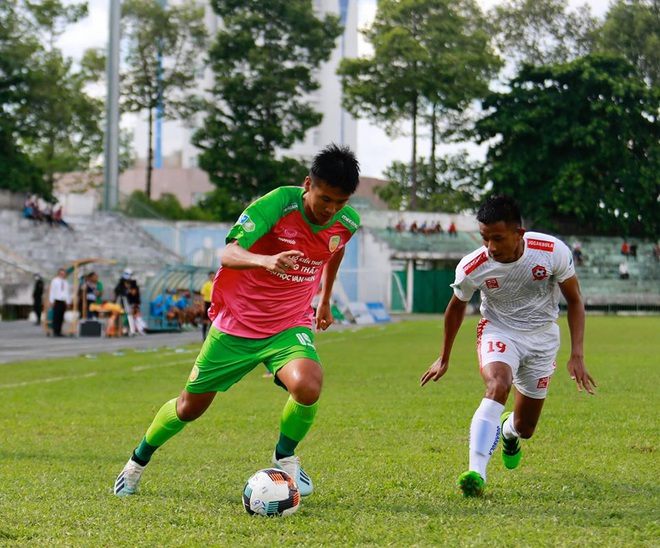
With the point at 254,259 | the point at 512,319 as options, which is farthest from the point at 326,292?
the point at 254,259

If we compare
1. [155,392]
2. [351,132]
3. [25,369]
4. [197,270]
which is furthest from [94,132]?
[155,392]

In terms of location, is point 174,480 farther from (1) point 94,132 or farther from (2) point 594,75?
(2) point 594,75

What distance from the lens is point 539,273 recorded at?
6844mm

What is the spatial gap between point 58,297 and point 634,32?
5195cm

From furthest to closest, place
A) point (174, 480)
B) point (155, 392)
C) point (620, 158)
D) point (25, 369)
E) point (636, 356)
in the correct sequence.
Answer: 1. point (620, 158)
2. point (636, 356)
3. point (25, 369)
4. point (155, 392)
5. point (174, 480)

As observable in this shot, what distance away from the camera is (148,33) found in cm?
6112

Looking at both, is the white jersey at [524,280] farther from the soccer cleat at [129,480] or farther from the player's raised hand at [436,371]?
the soccer cleat at [129,480]

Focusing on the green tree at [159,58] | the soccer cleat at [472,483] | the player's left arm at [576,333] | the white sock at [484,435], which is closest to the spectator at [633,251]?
the green tree at [159,58]

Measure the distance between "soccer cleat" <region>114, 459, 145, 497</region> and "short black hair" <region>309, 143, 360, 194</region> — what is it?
2.15 m

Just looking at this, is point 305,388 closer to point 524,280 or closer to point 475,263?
point 475,263

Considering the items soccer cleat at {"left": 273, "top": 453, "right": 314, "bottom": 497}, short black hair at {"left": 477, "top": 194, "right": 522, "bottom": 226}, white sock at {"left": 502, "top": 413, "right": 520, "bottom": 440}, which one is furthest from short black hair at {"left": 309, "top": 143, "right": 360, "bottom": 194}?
white sock at {"left": 502, "top": 413, "right": 520, "bottom": 440}

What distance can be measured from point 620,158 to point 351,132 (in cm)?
3398

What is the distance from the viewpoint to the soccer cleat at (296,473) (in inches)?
248

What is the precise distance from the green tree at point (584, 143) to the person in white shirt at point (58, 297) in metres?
37.8
